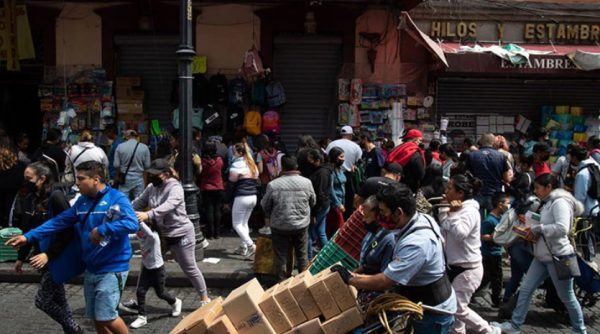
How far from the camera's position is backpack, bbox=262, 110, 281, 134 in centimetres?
1245

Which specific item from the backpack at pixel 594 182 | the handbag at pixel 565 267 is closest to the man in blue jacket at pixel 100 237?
the handbag at pixel 565 267

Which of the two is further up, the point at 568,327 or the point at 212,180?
the point at 212,180

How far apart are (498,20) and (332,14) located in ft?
11.9

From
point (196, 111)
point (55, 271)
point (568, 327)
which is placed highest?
point (196, 111)

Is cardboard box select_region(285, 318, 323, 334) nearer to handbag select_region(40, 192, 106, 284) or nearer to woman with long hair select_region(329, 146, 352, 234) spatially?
handbag select_region(40, 192, 106, 284)

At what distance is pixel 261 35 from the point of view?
504 inches

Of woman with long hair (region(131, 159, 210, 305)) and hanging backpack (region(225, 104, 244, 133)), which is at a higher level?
hanging backpack (region(225, 104, 244, 133))

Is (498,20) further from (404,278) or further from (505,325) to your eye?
(404,278)

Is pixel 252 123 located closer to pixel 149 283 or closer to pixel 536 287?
pixel 149 283

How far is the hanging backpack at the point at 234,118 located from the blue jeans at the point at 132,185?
86.0 inches

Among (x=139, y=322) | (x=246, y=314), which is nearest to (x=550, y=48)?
(x=139, y=322)

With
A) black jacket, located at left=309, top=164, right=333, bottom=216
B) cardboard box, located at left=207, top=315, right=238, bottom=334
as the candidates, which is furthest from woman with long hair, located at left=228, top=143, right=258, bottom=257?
cardboard box, located at left=207, top=315, right=238, bottom=334

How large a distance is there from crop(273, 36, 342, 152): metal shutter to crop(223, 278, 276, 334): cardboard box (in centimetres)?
861

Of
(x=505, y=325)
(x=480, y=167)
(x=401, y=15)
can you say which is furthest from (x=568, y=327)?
(x=401, y=15)
